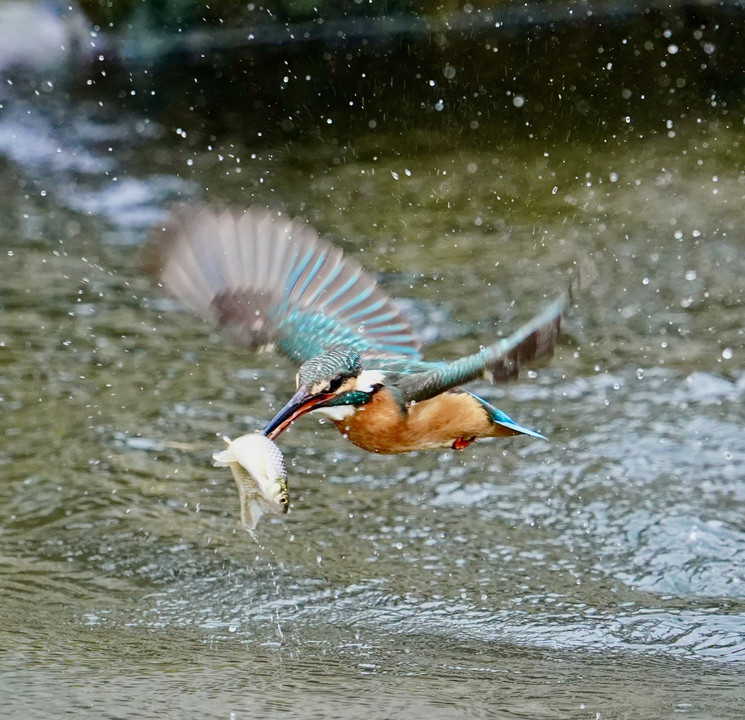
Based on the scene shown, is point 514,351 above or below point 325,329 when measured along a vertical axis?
below

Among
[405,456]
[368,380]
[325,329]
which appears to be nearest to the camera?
[368,380]

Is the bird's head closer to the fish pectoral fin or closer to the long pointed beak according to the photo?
the long pointed beak

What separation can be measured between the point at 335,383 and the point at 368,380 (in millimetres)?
157

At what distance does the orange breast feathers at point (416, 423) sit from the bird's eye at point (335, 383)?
0.36ft

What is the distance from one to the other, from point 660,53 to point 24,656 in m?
7.19

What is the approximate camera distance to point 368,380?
115 inches

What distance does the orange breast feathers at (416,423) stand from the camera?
2887 mm

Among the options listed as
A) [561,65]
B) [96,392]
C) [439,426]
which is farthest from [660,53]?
[439,426]

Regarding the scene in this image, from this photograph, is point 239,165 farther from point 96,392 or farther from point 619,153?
point 96,392

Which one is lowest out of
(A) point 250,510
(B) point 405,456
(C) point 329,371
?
(A) point 250,510

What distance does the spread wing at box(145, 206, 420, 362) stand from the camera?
3.20 m

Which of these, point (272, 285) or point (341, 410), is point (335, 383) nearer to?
point (341, 410)

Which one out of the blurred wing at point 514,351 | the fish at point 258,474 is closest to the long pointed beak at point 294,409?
the fish at point 258,474

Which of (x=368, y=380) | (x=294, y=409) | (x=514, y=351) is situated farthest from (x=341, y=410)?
(x=514, y=351)
